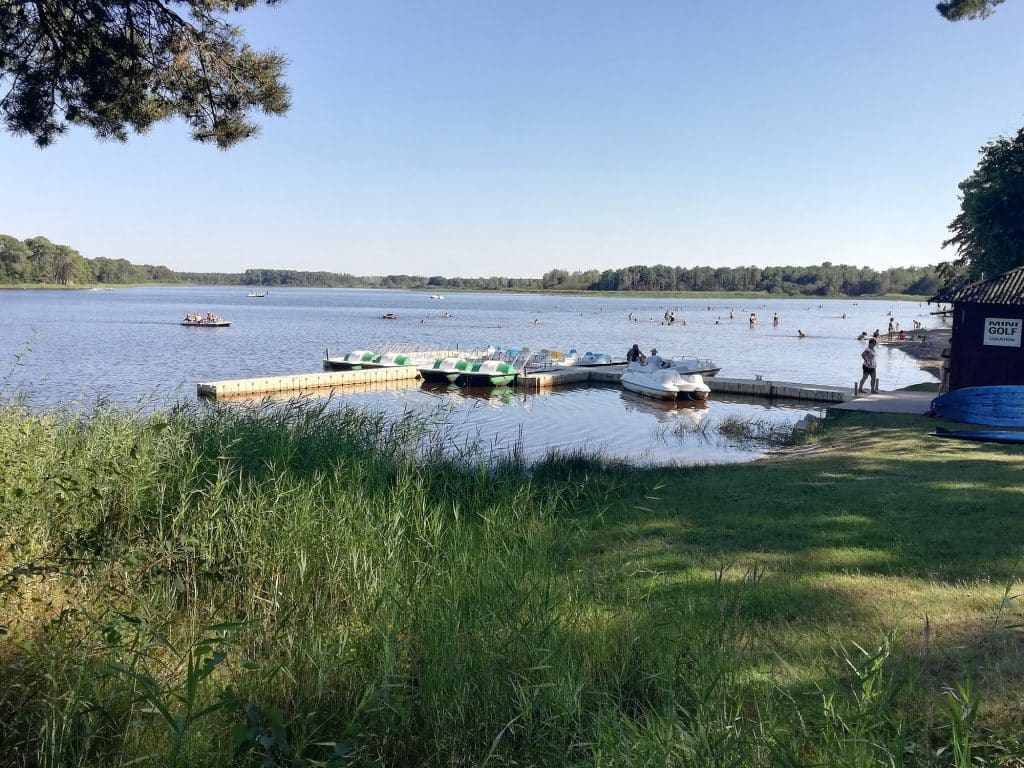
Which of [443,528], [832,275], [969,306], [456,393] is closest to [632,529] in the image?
[443,528]

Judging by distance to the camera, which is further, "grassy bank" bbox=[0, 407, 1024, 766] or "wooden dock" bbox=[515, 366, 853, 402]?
"wooden dock" bbox=[515, 366, 853, 402]

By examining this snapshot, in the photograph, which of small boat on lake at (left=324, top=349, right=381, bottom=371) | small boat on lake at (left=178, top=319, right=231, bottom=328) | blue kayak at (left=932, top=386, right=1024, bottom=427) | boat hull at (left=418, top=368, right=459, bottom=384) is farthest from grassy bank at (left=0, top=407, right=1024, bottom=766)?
small boat on lake at (left=178, top=319, right=231, bottom=328)

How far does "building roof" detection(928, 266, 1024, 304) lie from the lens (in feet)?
47.4

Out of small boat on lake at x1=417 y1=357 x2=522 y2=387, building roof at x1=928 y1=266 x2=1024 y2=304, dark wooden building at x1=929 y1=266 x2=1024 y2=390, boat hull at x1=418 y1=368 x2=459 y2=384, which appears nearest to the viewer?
building roof at x1=928 y1=266 x2=1024 y2=304

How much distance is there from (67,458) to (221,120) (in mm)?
4146

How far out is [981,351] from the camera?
49.5 feet

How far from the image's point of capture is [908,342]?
60000mm

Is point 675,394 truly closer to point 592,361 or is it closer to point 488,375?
point 488,375

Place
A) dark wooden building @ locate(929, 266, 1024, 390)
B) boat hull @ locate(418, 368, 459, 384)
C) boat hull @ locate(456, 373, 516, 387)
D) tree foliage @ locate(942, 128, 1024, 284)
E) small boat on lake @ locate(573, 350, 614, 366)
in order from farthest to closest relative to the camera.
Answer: small boat on lake @ locate(573, 350, 614, 366), boat hull @ locate(418, 368, 459, 384), boat hull @ locate(456, 373, 516, 387), tree foliage @ locate(942, 128, 1024, 284), dark wooden building @ locate(929, 266, 1024, 390)

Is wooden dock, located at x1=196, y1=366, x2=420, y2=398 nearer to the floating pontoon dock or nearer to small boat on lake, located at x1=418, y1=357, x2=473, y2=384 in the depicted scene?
the floating pontoon dock

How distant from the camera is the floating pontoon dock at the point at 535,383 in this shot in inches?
1133

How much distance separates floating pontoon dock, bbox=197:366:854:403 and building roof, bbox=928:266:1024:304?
11728mm

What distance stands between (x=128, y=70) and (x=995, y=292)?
15456mm

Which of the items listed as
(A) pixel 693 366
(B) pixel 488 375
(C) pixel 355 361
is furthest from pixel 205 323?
(A) pixel 693 366
